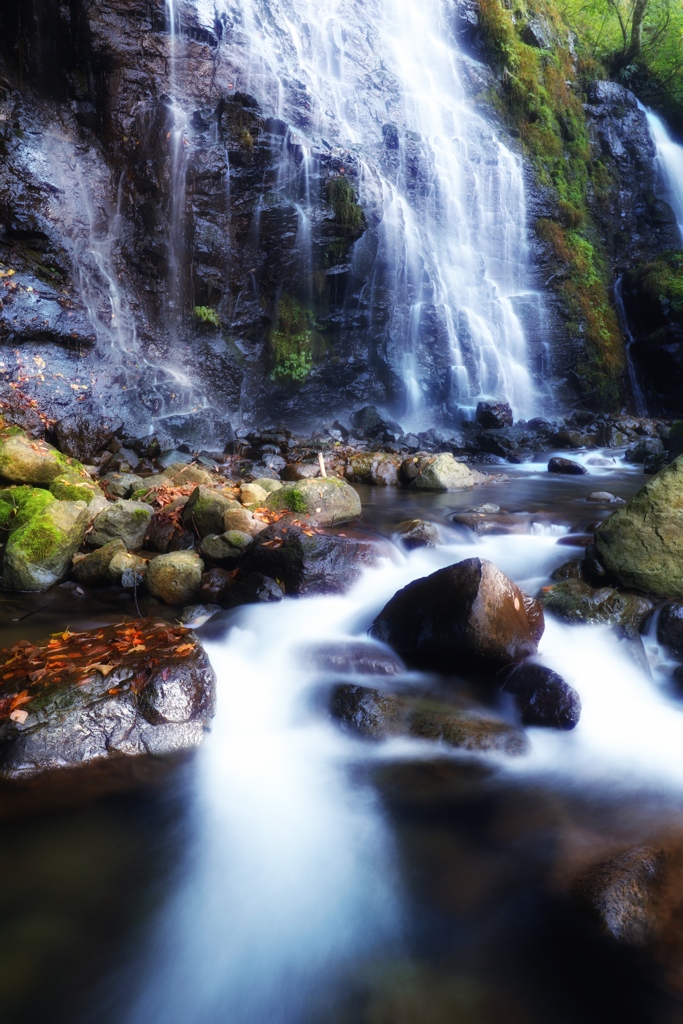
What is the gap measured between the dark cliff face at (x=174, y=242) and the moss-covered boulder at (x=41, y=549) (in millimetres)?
5999

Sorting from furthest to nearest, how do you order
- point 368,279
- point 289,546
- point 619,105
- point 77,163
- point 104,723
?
point 619,105, point 368,279, point 77,163, point 289,546, point 104,723

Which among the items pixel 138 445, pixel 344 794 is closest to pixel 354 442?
pixel 138 445

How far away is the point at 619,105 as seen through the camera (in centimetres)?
2169

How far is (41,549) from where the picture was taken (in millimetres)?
5414

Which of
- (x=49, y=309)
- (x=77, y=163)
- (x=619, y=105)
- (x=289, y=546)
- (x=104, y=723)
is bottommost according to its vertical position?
(x=104, y=723)

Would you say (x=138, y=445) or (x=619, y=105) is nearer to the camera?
(x=138, y=445)

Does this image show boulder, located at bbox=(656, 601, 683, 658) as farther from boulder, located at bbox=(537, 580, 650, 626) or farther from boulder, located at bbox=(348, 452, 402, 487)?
boulder, located at bbox=(348, 452, 402, 487)

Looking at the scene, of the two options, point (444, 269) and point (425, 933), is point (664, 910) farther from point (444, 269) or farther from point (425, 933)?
point (444, 269)

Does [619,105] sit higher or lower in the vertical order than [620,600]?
higher

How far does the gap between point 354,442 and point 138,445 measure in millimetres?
4787

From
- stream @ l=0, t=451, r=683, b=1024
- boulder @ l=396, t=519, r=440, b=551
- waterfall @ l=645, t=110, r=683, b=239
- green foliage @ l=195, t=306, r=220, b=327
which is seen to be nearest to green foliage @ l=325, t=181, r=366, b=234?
green foliage @ l=195, t=306, r=220, b=327

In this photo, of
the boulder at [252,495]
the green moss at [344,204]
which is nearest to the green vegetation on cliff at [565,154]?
the green moss at [344,204]

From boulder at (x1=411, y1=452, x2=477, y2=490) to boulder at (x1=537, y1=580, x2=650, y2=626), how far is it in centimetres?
526

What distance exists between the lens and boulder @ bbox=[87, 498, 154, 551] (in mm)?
6105
